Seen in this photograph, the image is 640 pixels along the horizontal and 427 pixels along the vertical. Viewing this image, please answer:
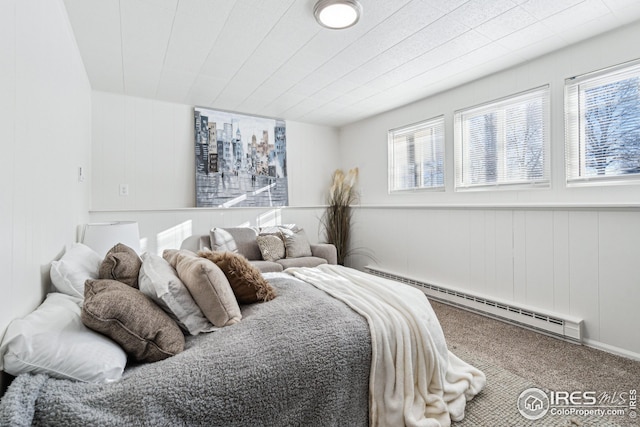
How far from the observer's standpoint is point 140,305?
Result: 3.74 feet

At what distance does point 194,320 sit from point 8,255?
675 mm

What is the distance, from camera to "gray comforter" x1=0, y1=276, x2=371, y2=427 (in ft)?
2.65

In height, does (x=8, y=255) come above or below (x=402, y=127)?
below

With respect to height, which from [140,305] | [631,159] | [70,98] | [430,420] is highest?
[70,98]

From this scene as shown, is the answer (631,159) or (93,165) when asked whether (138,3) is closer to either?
(93,165)

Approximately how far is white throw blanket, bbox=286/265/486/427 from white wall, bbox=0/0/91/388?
51.1 inches

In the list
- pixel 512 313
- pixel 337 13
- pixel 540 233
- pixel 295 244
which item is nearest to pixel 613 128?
pixel 540 233

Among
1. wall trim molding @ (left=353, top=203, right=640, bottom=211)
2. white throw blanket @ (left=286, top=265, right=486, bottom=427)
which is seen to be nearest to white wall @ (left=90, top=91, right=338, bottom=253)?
wall trim molding @ (left=353, top=203, right=640, bottom=211)

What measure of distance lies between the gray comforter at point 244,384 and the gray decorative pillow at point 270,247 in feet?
6.15

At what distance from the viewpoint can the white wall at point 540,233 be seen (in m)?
2.11

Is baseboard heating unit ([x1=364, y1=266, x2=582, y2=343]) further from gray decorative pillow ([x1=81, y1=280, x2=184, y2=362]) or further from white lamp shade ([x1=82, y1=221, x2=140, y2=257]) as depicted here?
white lamp shade ([x1=82, y1=221, x2=140, y2=257])

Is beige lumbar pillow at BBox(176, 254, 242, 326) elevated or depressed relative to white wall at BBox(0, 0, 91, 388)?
depressed

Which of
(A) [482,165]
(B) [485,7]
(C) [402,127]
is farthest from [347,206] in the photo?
(B) [485,7]

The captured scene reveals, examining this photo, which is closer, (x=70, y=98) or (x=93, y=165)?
(x=70, y=98)
